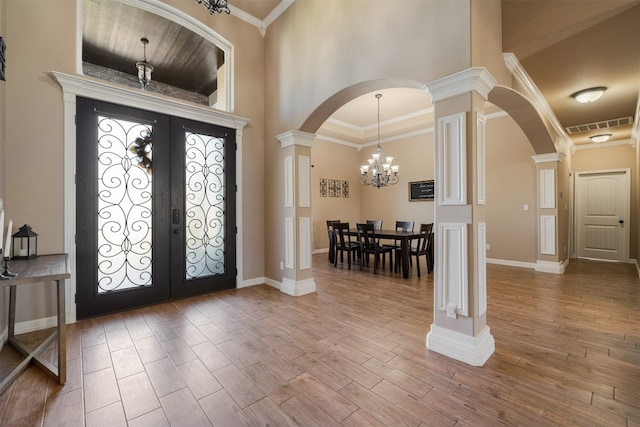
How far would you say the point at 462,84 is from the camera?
7.27 ft

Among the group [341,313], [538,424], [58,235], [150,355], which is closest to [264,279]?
[341,313]

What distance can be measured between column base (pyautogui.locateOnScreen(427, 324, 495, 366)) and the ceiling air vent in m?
5.81

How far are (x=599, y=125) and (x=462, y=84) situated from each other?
18.4ft

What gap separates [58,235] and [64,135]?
103 centimetres

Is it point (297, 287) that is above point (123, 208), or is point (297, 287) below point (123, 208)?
below

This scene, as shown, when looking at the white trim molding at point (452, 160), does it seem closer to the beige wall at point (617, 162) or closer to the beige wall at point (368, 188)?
the beige wall at point (368, 188)

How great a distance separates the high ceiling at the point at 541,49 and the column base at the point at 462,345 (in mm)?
2856

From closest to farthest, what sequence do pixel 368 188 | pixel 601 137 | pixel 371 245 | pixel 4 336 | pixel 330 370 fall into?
pixel 330 370 → pixel 4 336 → pixel 371 245 → pixel 601 137 → pixel 368 188

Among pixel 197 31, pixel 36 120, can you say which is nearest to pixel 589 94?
pixel 197 31

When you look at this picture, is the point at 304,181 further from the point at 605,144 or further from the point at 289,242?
the point at 605,144

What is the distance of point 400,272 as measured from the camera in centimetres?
518

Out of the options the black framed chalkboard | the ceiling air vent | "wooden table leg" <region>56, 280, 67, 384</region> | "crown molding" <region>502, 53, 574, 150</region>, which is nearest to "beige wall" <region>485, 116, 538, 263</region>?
"crown molding" <region>502, 53, 574, 150</region>

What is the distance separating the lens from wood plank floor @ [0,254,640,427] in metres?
1.59

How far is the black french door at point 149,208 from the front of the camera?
2996 mm
